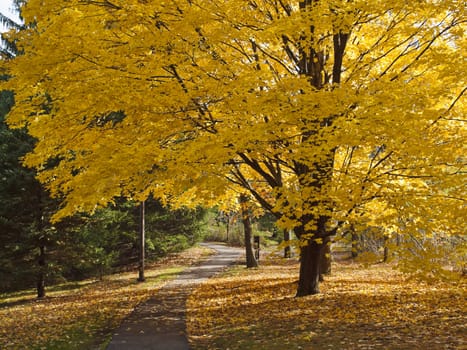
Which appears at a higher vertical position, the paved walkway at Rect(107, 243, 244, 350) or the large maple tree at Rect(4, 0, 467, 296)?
the large maple tree at Rect(4, 0, 467, 296)

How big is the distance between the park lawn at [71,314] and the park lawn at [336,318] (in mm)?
2012

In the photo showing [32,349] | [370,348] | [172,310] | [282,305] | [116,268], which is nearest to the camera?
[370,348]

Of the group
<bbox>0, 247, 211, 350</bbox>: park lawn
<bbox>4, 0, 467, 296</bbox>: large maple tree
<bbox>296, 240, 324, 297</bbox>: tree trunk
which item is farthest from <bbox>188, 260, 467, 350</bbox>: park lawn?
<bbox>0, 247, 211, 350</bbox>: park lawn

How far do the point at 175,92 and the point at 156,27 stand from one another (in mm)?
1296

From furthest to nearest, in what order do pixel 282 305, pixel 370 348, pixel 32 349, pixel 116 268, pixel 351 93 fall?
pixel 116 268 < pixel 282 305 < pixel 32 349 < pixel 351 93 < pixel 370 348

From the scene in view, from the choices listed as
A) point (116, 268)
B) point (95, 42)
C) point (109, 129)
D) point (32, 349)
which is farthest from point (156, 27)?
point (116, 268)

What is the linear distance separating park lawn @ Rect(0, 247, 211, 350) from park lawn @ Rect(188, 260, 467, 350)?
6.60ft

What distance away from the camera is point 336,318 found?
833 centimetres

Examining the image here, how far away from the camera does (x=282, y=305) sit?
32.9 feet

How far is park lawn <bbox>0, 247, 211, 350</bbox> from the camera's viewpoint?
28.5ft

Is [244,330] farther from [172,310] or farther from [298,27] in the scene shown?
[298,27]

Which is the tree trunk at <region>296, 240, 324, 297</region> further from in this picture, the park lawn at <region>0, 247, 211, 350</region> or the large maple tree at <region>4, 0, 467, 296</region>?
the park lawn at <region>0, 247, 211, 350</region>

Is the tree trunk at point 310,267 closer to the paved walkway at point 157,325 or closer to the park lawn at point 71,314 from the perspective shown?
the paved walkway at point 157,325

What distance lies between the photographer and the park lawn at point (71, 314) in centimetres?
867
